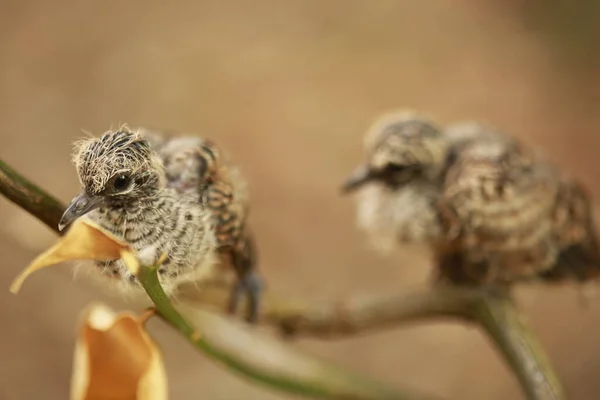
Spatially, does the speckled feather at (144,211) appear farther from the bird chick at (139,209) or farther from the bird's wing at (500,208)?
the bird's wing at (500,208)

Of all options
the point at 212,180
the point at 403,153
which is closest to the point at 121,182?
the point at 212,180

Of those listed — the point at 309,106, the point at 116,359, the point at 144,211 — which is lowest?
the point at 116,359

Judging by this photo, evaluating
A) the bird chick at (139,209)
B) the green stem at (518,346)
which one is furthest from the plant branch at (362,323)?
the bird chick at (139,209)

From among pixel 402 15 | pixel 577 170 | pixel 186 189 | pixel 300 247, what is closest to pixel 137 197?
pixel 186 189

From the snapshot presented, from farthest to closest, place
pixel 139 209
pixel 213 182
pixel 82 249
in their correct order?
pixel 213 182
pixel 139 209
pixel 82 249

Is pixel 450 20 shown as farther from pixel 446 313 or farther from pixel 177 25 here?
pixel 446 313

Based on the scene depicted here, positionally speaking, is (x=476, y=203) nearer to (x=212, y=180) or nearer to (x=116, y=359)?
(x=212, y=180)

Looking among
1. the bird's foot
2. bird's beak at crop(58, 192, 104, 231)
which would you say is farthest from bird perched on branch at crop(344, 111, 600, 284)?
bird's beak at crop(58, 192, 104, 231)
